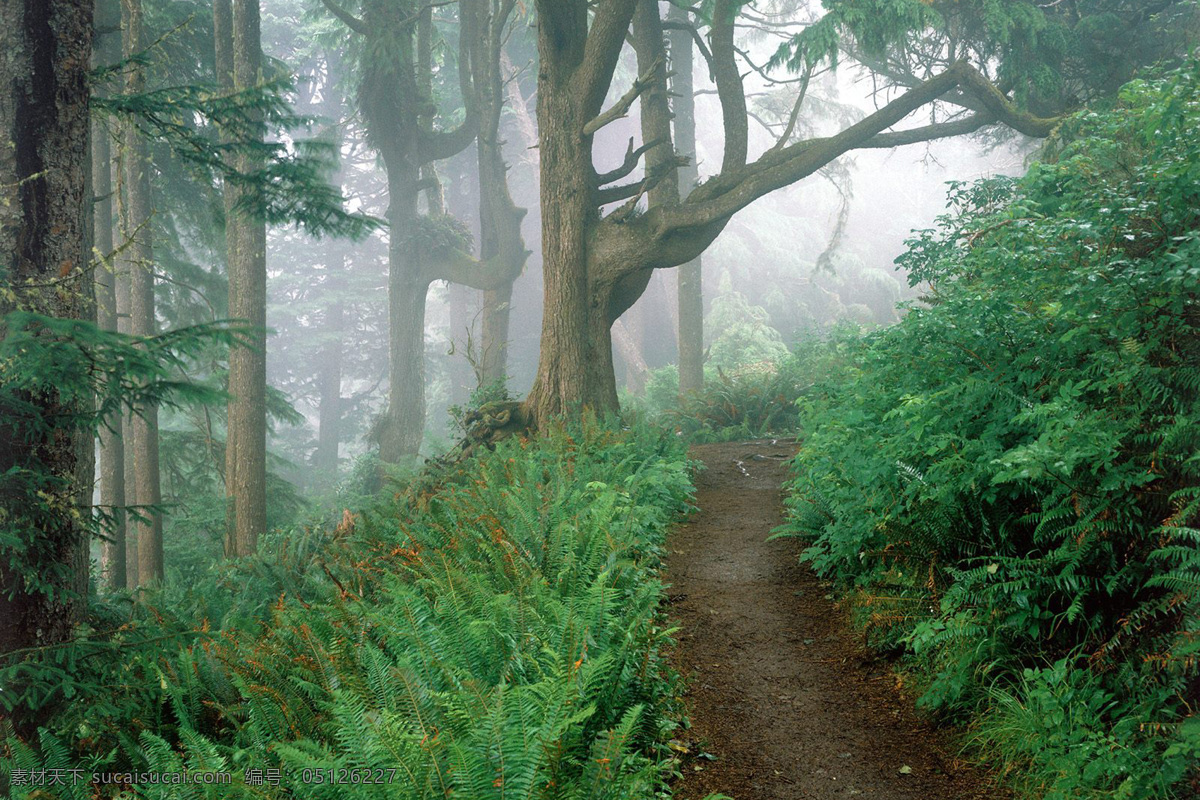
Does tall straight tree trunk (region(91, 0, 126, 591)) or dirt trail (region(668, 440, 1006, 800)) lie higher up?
tall straight tree trunk (region(91, 0, 126, 591))

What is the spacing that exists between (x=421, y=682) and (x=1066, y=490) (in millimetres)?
3389

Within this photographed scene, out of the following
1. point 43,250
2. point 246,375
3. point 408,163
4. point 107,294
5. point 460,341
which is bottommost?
point 246,375

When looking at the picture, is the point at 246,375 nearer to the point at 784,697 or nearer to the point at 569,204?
the point at 569,204

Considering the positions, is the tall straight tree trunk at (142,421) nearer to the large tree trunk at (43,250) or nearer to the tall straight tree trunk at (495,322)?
the large tree trunk at (43,250)

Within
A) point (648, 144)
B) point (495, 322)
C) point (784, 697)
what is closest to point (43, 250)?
point (784, 697)

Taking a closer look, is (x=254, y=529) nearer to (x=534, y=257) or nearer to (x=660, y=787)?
(x=660, y=787)

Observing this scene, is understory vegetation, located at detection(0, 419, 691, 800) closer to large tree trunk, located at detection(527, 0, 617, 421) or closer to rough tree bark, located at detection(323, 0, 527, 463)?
large tree trunk, located at detection(527, 0, 617, 421)

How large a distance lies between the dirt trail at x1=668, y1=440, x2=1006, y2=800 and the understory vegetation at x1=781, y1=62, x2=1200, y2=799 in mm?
264

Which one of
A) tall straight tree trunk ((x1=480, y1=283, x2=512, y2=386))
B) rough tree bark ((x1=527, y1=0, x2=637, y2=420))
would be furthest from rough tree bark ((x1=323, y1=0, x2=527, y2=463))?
rough tree bark ((x1=527, y1=0, x2=637, y2=420))

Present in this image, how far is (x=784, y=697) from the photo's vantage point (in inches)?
185

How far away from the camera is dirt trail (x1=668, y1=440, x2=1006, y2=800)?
3.83m

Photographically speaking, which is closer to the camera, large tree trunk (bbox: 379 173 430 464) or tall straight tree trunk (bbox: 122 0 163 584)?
tall straight tree trunk (bbox: 122 0 163 584)

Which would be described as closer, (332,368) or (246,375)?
(246,375)

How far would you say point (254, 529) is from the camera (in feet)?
37.9
